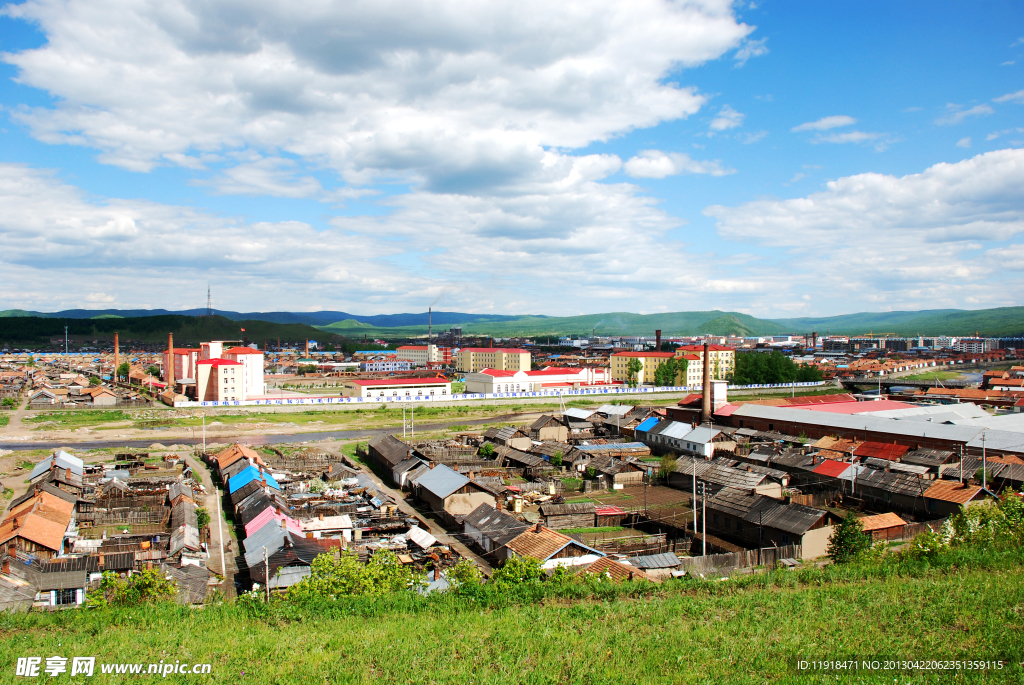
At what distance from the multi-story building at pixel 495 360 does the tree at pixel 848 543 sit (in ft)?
156

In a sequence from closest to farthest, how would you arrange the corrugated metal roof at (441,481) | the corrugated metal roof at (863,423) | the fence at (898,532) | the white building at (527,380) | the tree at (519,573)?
the tree at (519,573), the fence at (898,532), the corrugated metal roof at (441,481), the corrugated metal roof at (863,423), the white building at (527,380)

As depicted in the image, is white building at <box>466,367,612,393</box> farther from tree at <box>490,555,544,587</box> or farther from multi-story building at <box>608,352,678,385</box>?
tree at <box>490,555,544,587</box>

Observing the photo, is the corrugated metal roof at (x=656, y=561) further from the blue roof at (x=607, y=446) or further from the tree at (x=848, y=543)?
the blue roof at (x=607, y=446)

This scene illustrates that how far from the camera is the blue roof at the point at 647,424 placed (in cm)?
2803

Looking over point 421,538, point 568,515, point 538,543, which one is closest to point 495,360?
point 568,515

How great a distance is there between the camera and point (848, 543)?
10555 millimetres

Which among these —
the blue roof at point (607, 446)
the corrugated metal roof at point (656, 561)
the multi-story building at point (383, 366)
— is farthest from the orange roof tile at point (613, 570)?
the multi-story building at point (383, 366)

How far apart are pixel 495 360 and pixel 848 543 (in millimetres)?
54337

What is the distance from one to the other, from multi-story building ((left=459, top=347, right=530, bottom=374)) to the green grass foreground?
5097 cm

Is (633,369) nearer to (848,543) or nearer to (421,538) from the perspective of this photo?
(421,538)

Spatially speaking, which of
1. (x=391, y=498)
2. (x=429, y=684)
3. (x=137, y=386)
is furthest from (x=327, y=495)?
(x=137, y=386)

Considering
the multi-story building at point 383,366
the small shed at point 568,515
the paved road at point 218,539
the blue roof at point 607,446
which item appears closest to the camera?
Result: the paved road at point 218,539

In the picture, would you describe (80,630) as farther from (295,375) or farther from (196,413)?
(295,375)

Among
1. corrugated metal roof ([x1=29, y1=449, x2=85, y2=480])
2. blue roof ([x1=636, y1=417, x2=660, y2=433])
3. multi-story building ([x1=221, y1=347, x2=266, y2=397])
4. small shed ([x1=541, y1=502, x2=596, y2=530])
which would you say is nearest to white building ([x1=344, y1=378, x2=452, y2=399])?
multi-story building ([x1=221, y1=347, x2=266, y2=397])
